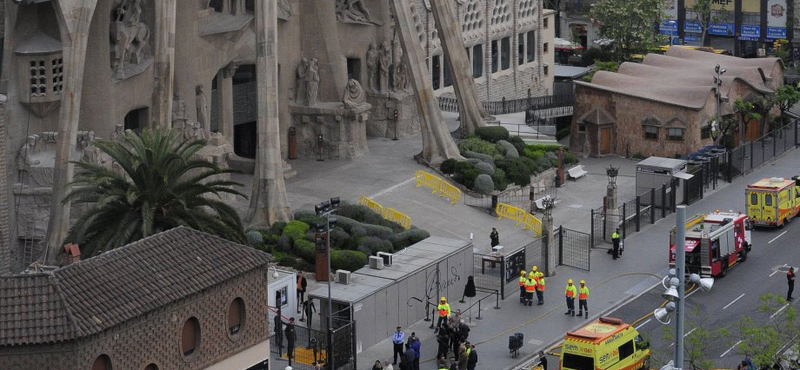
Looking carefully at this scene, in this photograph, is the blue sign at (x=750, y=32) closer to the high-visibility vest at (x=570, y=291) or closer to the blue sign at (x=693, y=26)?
the blue sign at (x=693, y=26)

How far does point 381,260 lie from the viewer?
2606 inches

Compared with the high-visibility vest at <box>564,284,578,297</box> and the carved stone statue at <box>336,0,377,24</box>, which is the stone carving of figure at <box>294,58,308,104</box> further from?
the high-visibility vest at <box>564,284,578,297</box>

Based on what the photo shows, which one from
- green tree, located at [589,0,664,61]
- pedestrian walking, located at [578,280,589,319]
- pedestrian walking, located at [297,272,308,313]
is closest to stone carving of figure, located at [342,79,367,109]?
pedestrian walking, located at [297,272,308,313]

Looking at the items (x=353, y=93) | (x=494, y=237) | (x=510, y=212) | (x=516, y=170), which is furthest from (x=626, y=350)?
(x=353, y=93)

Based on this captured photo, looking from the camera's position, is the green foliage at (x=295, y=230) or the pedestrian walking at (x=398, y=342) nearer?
the pedestrian walking at (x=398, y=342)

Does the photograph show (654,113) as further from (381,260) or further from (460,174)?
(381,260)

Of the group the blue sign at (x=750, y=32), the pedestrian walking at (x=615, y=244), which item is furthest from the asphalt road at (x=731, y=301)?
the blue sign at (x=750, y=32)

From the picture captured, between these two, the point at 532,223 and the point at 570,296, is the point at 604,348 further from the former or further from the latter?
the point at 532,223

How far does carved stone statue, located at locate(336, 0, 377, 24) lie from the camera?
3494 inches

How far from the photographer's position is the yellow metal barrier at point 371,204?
7650cm

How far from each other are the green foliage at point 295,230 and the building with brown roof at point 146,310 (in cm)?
1618

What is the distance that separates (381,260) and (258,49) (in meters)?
14.2

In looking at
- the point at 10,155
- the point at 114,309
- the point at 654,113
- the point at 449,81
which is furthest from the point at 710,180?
the point at 114,309

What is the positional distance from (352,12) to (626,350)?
34261 mm
